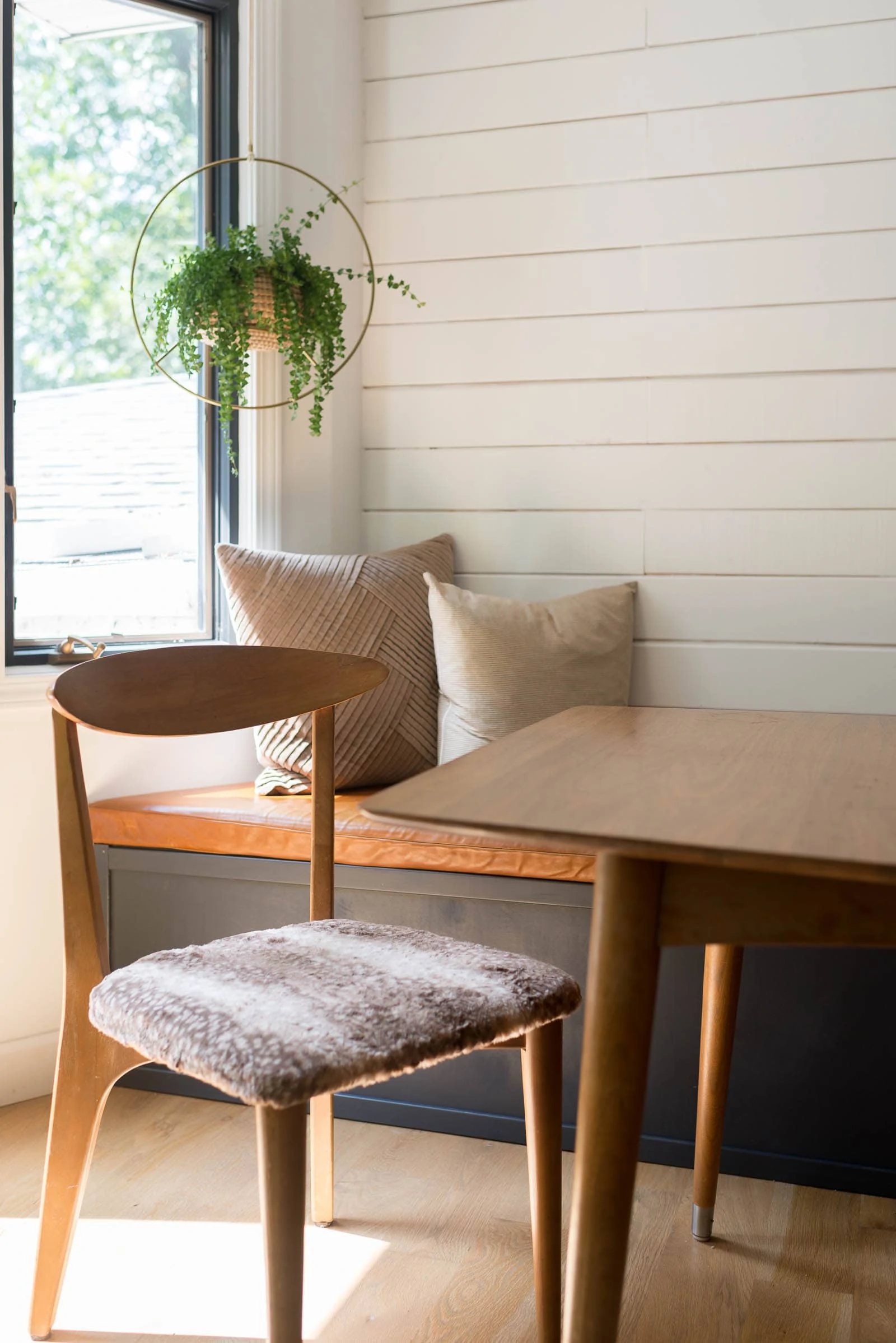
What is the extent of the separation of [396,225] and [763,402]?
39.4 inches

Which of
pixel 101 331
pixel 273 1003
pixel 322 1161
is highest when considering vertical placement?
pixel 101 331

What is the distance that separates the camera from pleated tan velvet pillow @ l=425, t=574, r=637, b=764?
7.98 ft

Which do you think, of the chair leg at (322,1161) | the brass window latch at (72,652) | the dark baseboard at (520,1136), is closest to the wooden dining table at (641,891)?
the chair leg at (322,1161)

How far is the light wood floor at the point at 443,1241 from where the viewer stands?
1552 mm

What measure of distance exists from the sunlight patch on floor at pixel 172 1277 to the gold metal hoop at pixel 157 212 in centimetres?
154

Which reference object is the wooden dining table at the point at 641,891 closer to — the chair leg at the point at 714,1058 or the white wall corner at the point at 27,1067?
the chair leg at the point at 714,1058

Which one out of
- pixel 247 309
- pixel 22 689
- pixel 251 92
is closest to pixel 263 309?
pixel 247 309

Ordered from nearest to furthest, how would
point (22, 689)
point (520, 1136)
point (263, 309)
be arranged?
point (520, 1136) → point (22, 689) → point (263, 309)

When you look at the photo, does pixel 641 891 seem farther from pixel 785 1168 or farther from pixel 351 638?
pixel 351 638

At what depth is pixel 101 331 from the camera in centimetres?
244

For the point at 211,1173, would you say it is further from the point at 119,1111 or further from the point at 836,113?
the point at 836,113

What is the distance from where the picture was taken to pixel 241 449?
2682mm

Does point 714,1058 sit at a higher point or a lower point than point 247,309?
lower

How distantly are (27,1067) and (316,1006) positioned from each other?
1223mm
